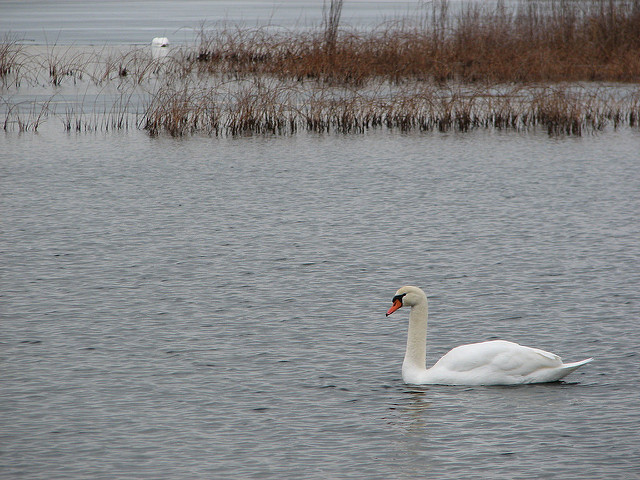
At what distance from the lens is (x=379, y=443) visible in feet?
22.7

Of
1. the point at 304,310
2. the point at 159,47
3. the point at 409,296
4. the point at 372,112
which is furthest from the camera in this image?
the point at 159,47

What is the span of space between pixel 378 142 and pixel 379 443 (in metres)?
16.3

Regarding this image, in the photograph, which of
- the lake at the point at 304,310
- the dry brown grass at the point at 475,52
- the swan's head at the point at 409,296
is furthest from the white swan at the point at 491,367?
the dry brown grass at the point at 475,52

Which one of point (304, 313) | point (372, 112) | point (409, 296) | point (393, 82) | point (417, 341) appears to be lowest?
point (304, 313)

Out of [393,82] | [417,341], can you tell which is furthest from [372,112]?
[417,341]

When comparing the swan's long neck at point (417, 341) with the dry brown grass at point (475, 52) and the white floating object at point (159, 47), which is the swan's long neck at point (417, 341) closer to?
the dry brown grass at point (475, 52)

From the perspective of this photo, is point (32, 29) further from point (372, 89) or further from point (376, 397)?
point (376, 397)

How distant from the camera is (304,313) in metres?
10.2

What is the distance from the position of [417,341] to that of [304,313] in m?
2.12

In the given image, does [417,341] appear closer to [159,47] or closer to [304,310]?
[304,310]

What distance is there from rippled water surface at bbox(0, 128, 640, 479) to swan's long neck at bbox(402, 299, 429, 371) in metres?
0.23

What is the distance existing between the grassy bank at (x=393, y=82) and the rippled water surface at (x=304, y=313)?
349cm

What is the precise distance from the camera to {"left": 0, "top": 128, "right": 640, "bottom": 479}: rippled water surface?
22.5 feet

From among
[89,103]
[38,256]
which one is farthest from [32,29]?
[38,256]
